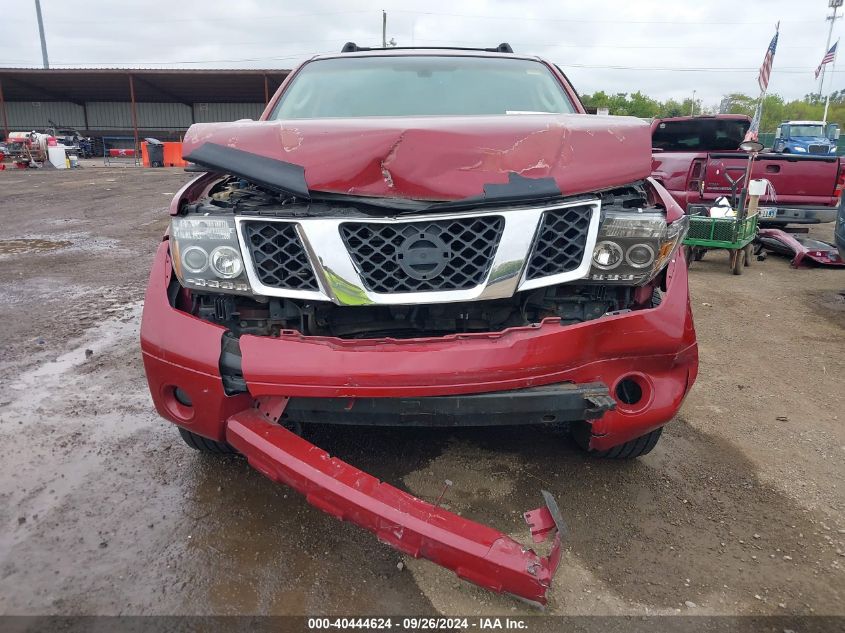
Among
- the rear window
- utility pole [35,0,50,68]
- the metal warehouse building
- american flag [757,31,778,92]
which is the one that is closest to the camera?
the rear window

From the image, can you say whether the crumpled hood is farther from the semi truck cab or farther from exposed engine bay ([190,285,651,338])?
the semi truck cab

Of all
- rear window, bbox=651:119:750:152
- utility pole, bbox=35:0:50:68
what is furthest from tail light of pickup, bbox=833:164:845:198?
utility pole, bbox=35:0:50:68

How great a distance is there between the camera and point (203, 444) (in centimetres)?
269

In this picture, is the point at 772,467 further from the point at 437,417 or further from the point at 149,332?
the point at 149,332

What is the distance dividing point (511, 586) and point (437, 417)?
0.58 metres

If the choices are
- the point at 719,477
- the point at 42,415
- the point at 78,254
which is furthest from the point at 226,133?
the point at 78,254

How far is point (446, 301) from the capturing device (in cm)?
211

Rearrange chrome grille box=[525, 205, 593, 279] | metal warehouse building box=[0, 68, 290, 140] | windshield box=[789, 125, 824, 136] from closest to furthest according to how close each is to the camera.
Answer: chrome grille box=[525, 205, 593, 279]
windshield box=[789, 125, 824, 136]
metal warehouse building box=[0, 68, 290, 140]

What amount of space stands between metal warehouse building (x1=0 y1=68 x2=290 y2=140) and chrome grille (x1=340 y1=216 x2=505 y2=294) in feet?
110

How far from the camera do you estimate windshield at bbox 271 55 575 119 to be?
3283mm

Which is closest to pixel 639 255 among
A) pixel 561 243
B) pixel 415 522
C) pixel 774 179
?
pixel 561 243

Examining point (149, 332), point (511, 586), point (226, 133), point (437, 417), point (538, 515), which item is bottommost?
point (511, 586)

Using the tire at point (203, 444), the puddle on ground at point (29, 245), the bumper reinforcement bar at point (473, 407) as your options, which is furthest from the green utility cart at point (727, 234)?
the puddle on ground at point (29, 245)

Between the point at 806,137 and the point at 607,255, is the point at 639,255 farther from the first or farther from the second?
the point at 806,137
